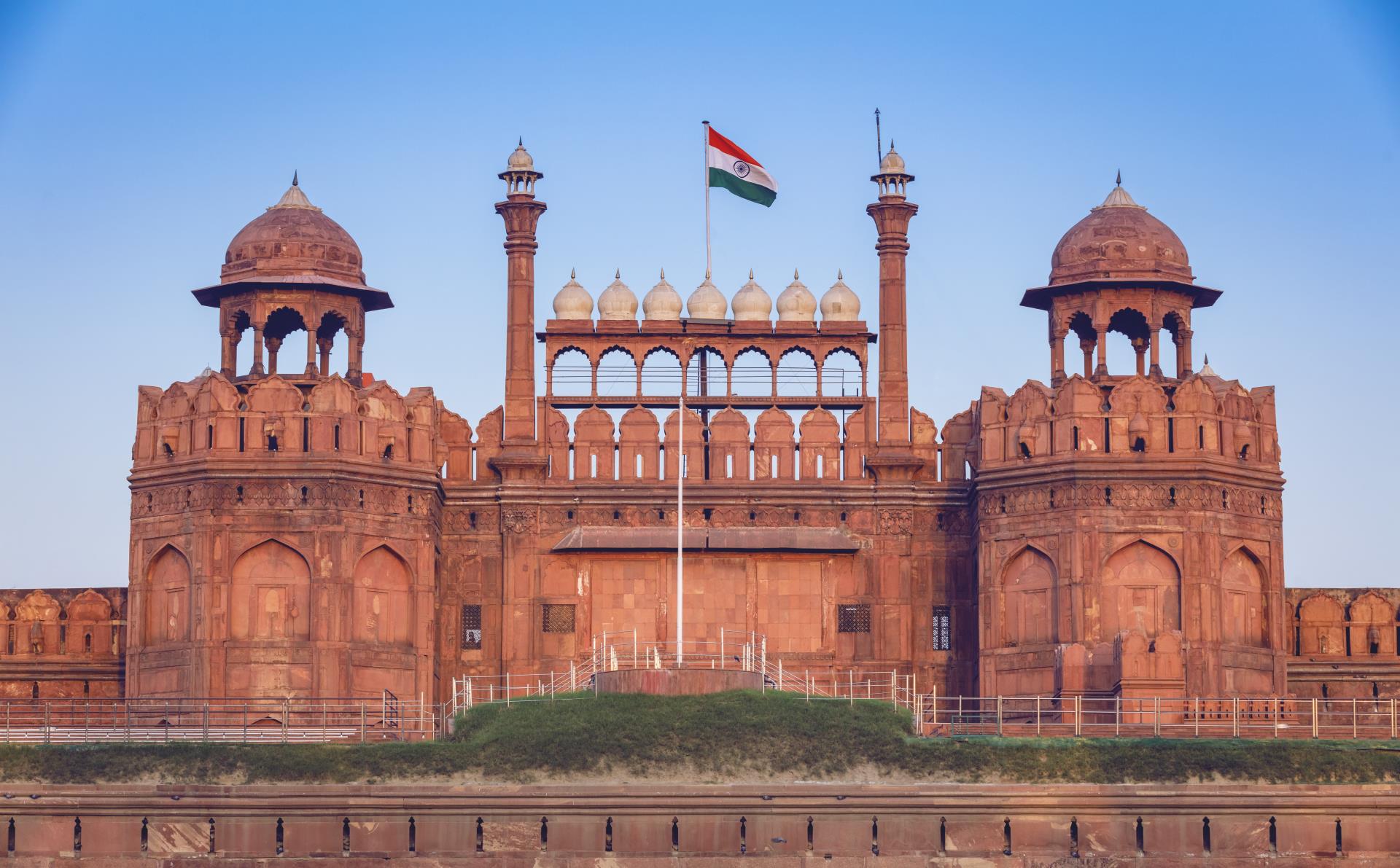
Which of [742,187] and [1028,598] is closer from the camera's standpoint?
[1028,598]

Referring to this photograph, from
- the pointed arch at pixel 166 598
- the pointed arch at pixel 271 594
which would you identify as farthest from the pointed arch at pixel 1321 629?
the pointed arch at pixel 166 598

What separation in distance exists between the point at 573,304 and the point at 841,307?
683 cm

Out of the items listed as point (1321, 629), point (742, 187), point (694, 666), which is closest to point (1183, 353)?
point (1321, 629)

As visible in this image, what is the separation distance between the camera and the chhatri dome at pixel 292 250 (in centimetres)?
7656

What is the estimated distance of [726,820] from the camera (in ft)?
216

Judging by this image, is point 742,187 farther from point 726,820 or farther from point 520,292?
point 726,820

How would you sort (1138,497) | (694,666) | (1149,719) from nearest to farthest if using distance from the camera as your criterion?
1. (1149,719)
2. (1138,497)
3. (694,666)

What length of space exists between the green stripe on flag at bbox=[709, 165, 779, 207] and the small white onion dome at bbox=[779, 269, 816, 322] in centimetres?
242

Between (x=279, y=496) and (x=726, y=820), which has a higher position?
(x=279, y=496)

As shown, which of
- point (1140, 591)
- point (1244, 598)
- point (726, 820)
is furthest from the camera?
point (1244, 598)

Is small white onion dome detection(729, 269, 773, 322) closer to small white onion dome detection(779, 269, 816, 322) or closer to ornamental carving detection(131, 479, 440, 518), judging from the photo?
small white onion dome detection(779, 269, 816, 322)

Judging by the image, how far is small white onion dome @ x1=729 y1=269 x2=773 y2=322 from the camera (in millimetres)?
78812

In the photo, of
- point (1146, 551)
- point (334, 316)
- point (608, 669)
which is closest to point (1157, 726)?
point (1146, 551)

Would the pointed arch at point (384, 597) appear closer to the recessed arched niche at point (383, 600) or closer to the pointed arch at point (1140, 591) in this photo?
the recessed arched niche at point (383, 600)
